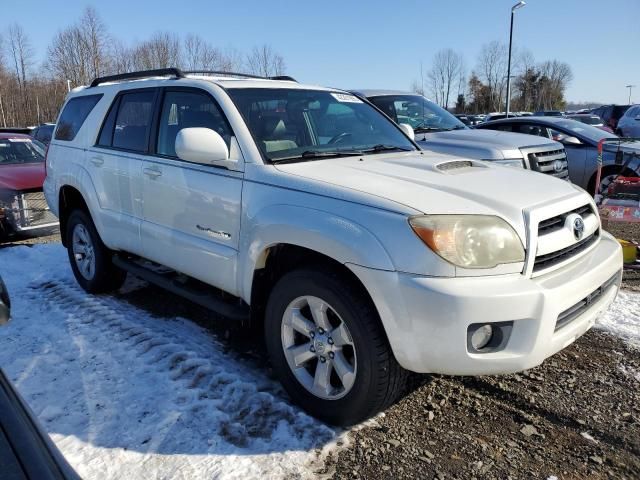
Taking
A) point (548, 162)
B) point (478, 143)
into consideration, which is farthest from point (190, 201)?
point (548, 162)

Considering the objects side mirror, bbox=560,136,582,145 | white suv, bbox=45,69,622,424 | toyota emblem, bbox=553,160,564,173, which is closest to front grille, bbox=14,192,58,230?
white suv, bbox=45,69,622,424

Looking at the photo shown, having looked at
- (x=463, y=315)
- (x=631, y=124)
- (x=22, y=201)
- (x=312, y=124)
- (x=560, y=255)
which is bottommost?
(x=22, y=201)

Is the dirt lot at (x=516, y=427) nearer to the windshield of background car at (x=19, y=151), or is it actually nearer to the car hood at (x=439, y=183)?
the car hood at (x=439, y=183)

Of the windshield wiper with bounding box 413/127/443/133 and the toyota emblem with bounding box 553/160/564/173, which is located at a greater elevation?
the windshield wiper with bounding box 413/127/443/133

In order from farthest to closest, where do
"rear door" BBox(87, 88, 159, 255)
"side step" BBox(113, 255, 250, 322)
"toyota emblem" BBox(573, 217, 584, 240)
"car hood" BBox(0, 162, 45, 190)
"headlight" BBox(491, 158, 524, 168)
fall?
"car hood" BBox(0, 162, 45, 190) < "headlight" BBox(491, 158, 524, 168) < "rear door" BBox(87, 88, 159, 255) < "side step" BBox(113, 255, 250, 322) < "toyota emblem" BBox(573, 217, 584, 240)

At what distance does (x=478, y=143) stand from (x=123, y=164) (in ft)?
14.8

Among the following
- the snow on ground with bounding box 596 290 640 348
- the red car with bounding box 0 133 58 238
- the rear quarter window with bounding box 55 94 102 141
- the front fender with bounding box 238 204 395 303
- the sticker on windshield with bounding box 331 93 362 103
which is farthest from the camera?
the red car with bounding box 0 133 58 238

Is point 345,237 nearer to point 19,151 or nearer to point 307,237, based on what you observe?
point 307,237

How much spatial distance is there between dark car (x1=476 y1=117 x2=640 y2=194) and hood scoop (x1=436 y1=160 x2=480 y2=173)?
587 cm

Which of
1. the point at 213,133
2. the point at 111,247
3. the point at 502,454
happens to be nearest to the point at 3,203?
the point at 111,247

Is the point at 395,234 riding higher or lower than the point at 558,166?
higher

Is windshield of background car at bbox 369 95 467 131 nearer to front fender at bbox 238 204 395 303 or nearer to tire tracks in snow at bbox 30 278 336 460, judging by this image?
tire tracks in snow at bbox 30 278 336 460

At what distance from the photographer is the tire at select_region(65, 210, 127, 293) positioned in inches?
186

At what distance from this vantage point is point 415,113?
7824 millimetres
